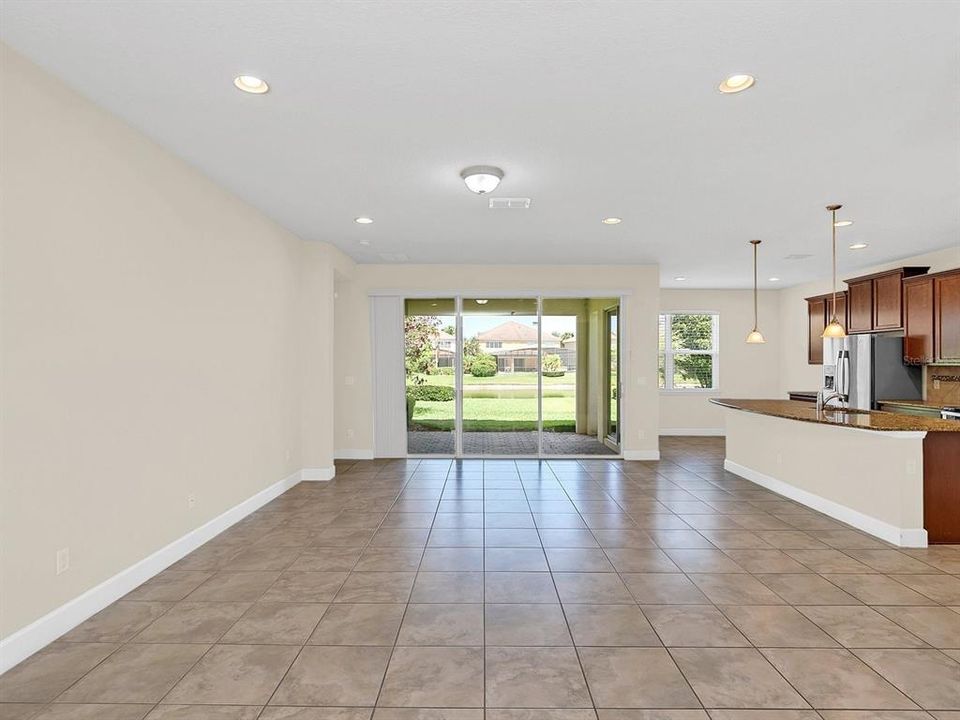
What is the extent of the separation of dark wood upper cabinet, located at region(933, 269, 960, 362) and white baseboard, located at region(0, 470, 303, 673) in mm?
7442

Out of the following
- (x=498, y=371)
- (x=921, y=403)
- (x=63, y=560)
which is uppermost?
(x=498, y=371)

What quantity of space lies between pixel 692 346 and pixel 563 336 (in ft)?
11.9

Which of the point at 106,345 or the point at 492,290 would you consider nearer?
the point at 106,345

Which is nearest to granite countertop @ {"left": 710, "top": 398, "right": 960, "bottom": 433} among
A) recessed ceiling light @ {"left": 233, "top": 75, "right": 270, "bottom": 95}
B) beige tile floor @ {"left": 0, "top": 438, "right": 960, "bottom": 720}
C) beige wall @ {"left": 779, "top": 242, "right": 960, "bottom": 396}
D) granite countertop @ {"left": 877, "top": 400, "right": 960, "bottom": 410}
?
beige tile floor @ {"left": 0, "top": 438, "right": 960, "bottom": 720}

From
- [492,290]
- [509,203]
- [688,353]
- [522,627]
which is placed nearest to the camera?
[522,627]

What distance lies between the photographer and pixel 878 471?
412cm

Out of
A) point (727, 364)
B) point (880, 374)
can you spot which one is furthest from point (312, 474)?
point (727, 364)

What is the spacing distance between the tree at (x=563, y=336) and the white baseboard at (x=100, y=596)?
181 inches

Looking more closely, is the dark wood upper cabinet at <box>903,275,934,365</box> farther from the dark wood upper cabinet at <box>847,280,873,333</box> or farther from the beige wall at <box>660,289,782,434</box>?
the beige wall at <box>660,289,782,434</box>

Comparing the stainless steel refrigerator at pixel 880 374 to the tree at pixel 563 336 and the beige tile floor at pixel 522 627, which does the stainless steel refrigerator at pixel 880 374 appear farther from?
the tree at pixel 563 336

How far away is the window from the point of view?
9727 millimetres

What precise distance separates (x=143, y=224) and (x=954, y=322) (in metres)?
7.63

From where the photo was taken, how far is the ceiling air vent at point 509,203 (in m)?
4.36

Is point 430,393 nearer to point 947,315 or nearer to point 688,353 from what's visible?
point 688,353
